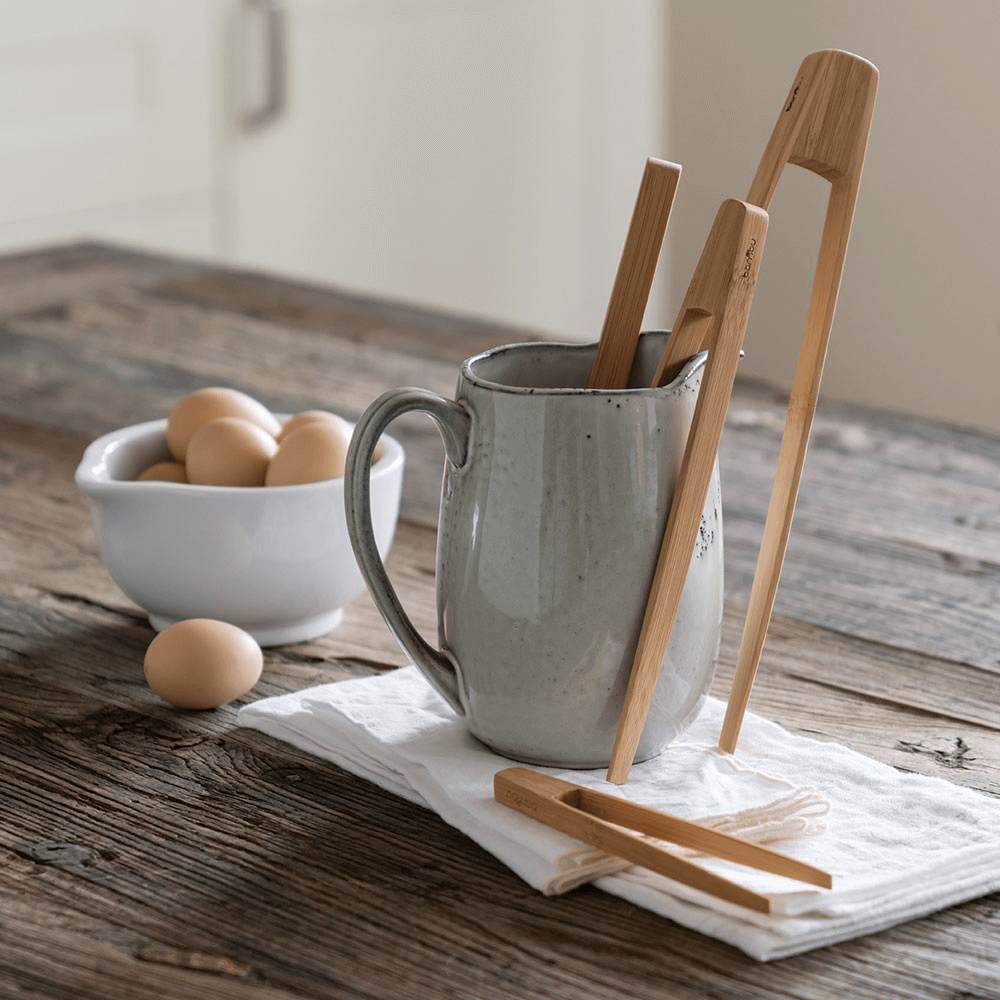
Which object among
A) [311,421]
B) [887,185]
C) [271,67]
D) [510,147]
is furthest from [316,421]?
[510,147]

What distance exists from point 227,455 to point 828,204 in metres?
0.34

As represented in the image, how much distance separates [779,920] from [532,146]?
11.6ft

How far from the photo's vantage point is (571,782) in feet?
1.71

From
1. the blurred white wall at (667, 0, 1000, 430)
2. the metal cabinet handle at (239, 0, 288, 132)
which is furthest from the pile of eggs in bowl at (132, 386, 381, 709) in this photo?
the metal cabinet handle at (239, 0, 288, 132)

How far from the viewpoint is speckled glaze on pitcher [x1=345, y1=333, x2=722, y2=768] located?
515 millimetres

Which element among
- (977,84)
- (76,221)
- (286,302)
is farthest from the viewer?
(76,221)

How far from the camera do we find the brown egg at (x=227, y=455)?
2.27 feet

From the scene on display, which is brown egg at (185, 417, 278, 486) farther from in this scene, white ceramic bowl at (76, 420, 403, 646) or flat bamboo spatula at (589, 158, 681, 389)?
flat bamboo spatula at (589, 158, 681, 389)

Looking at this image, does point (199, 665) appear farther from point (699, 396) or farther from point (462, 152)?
point (462, 152)

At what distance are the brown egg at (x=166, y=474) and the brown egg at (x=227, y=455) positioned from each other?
0.02 m

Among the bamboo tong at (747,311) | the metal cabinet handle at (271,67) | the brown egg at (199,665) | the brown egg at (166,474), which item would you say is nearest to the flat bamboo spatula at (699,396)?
the bamboo tong at (747,311)

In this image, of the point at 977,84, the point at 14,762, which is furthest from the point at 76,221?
the point at 14,762

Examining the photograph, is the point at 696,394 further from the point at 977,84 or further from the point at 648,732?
the point at 977,84

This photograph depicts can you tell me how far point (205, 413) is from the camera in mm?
722
